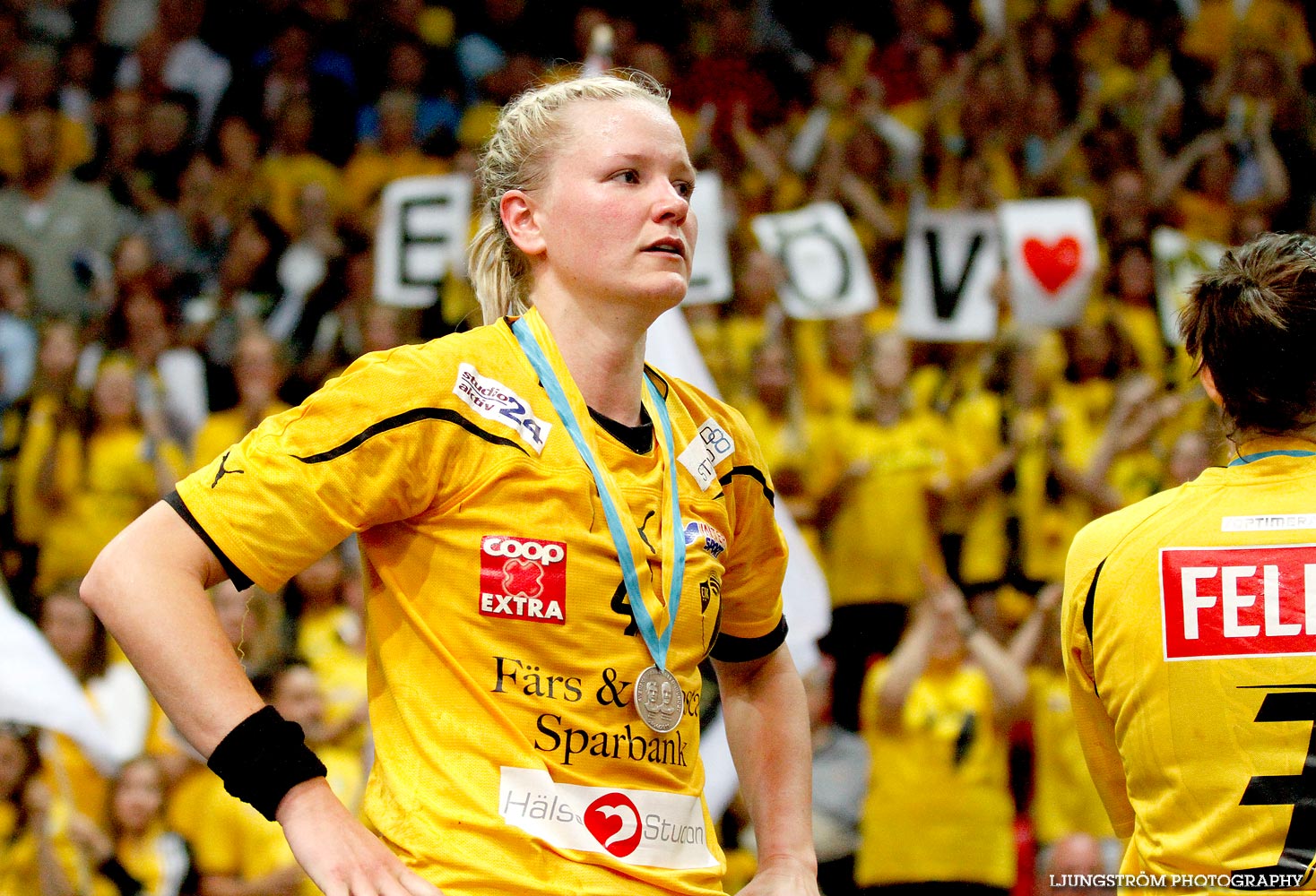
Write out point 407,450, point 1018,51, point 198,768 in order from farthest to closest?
1. point 1018,51
2. point 198,768
3. point 407,450

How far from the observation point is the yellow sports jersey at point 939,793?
6391mm

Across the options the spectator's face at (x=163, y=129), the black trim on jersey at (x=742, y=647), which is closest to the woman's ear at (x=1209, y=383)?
the black trim on jersey at (x=742, y=647)

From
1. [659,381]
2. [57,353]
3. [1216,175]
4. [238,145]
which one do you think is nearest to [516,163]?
[659,381]

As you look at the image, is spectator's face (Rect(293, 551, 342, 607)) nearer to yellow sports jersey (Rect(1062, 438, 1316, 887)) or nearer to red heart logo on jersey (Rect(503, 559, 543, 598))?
red heart logo on jersey (Rect(503, 559, 543, 598))

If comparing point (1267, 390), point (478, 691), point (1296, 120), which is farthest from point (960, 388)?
point (478, 691)

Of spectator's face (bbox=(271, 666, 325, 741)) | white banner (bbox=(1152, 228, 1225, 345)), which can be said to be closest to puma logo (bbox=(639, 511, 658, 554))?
spectator's face (bbox=(271, 666, 325, 741))

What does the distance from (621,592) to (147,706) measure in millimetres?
4893

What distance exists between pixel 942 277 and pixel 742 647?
518 centimetres

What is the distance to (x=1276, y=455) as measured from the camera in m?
2.47

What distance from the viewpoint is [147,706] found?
21.9 ft

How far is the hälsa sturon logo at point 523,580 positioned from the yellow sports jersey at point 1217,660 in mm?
908

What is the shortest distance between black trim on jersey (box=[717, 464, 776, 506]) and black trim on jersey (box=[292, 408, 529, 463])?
49 cm

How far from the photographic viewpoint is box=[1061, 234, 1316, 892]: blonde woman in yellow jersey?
7.70 ft

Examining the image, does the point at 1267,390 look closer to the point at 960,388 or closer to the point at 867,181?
the point at 960,388
